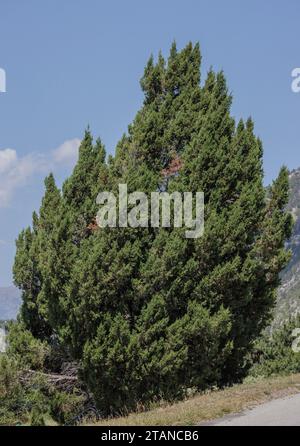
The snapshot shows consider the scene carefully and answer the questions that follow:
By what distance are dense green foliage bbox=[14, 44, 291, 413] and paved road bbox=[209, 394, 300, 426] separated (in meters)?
5.68

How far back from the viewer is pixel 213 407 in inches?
465

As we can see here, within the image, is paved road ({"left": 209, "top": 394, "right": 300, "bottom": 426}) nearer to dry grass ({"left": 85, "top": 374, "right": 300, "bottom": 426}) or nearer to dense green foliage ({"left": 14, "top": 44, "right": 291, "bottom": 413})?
dry grass ({"left": 85, "top": 374, "right": 300, "bottom": 426})

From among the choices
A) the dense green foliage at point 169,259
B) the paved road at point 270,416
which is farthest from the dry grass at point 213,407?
the dense green foliage at point 169,259

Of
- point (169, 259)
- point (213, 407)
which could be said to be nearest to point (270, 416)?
point (213, 407)

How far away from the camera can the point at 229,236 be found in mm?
18547

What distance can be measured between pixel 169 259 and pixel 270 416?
7.58 metres

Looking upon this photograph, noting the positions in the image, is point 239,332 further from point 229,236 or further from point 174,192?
Result: point 174,192

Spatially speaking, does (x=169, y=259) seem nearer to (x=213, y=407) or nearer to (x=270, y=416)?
(x=213, y=407)

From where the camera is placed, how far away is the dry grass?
1084 centimetres

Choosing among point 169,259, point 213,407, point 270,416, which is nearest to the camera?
point 270,416

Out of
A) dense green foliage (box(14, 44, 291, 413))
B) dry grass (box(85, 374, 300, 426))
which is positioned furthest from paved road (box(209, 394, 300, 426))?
dense green foliage (box(14, 44, 291, 413))

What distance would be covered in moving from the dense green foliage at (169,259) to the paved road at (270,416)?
568cm

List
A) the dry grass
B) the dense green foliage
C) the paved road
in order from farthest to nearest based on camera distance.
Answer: the dense green foliage → the dry grass → the paved road
